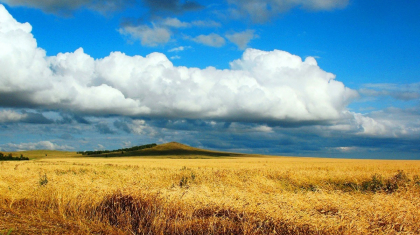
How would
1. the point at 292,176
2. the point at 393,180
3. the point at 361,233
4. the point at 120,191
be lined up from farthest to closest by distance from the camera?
the point at 292,176 < the point at 393,180 < the point at 120,191 < the point at 361,233

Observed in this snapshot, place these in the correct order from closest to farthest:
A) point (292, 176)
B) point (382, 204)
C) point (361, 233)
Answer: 1. point (361, 233)
2. point (382, 204)
3. point (292, 176)

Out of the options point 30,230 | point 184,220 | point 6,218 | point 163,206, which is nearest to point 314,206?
point 184,220

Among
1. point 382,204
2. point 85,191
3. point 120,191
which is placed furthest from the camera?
point 85,191

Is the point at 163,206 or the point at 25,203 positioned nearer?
the point at 163,206

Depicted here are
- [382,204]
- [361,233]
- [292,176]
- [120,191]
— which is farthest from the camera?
[292,176]

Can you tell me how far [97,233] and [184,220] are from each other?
304 cm

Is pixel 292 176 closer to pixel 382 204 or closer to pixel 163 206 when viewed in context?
pixel 382 204

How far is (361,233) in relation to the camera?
9008 millimetres

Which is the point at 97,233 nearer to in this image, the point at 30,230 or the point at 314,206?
the point at 30,230

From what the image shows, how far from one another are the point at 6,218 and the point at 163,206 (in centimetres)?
594

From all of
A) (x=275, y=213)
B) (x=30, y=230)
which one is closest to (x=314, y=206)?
(x=275, y=213)

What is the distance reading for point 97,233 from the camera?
32.7 feet

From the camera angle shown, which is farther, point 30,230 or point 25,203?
point 25,203

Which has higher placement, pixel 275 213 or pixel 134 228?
pixel 275 213
